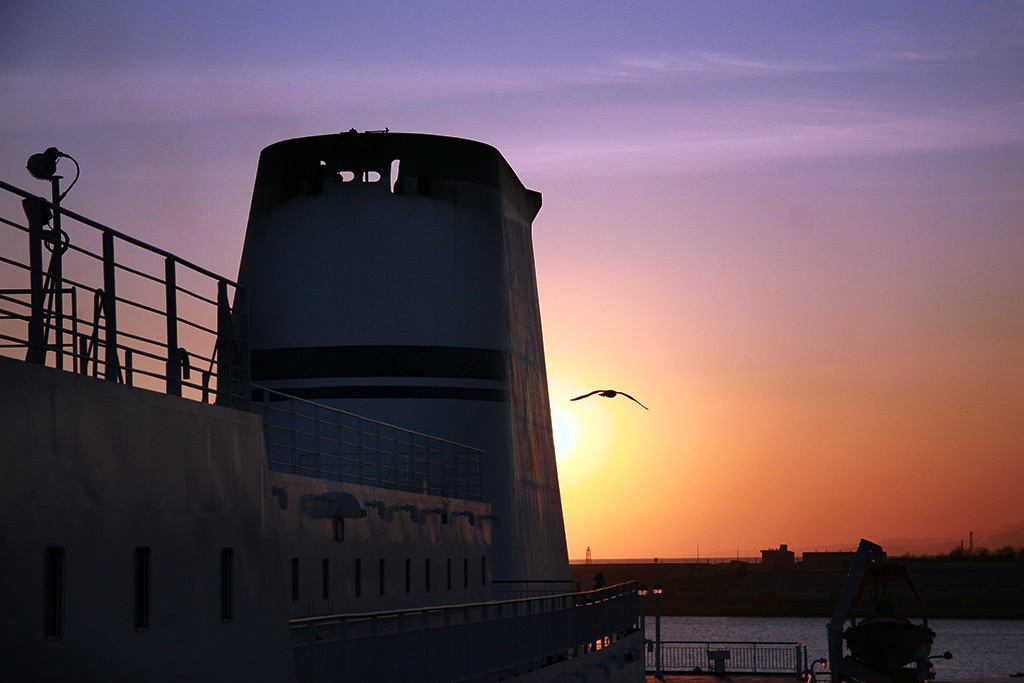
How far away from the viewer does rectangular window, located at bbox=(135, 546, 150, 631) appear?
427 inches

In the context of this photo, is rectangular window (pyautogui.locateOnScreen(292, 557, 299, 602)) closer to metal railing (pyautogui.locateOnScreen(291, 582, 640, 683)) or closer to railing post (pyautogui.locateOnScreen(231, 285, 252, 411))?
metal railing (pyautogui.locateOnScreen(291, 582, 640, 683))

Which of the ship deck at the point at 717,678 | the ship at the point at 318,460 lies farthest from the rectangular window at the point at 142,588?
the ship deck at the point at 717,678

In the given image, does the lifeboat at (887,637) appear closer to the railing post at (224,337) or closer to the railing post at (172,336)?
the railing post at (224,337)

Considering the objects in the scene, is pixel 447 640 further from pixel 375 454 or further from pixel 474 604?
pixel 375 454

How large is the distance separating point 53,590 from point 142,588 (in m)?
1.13

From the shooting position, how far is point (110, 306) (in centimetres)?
1148

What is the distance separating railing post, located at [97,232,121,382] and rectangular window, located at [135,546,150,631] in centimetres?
143

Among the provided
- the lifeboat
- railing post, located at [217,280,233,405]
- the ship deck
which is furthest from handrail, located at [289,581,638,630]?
the lifeboat

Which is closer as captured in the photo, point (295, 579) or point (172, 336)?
point (172, 336)

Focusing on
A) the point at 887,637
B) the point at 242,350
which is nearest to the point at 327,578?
the point at 242,350

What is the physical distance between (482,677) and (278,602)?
6.44m

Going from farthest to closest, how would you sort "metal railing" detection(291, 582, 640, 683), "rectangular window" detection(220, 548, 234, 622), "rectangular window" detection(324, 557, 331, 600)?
"rectangular window" detection(324, 557, 331, 600), "metal railing" detection(291, 582, 640, 683), "rectangular window" detection(220, 548, 234, 622)

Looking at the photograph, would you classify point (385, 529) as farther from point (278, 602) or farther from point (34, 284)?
point (34, 284)

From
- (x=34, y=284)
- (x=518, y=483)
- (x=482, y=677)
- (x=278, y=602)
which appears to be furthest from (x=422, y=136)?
(x=34, y=284)
